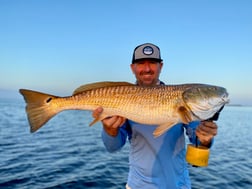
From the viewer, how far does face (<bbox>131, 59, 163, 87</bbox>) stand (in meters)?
4.97

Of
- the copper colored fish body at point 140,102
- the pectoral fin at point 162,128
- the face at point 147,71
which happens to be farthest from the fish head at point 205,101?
the face at point 147,71

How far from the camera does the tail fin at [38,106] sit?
4.41 metres

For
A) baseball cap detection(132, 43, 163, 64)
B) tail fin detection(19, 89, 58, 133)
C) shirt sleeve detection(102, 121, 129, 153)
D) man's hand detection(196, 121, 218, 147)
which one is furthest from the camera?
baseball cap detection(132, 43, 163, 64)

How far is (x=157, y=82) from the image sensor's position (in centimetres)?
512

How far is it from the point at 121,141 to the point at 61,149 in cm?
1190

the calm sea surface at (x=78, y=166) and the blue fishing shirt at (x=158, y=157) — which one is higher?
the blue fishing shirt at (x=158, y=157)

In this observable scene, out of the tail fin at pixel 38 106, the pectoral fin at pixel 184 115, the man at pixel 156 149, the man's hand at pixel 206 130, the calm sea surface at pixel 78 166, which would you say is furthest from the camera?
the calm sea surface at pixel 78 166

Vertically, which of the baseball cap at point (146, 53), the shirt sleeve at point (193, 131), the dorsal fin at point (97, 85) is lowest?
the shirt sleeve at point (193, 131)

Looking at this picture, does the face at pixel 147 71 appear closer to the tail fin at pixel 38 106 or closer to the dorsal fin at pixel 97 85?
the dorsal fin at pixel 97 85

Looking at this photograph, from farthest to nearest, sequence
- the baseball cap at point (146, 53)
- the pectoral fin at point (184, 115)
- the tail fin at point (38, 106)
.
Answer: the baseball cap at point (146, 53), the tail fin at point (38, 106), the pectoral fin at point (184, 115)

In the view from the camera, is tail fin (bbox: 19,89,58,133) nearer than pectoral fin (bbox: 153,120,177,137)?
No

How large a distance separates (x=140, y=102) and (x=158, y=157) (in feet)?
2.91

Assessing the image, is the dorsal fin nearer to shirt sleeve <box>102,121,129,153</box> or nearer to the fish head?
shirt sleeve <box>102,121,129,153</box>

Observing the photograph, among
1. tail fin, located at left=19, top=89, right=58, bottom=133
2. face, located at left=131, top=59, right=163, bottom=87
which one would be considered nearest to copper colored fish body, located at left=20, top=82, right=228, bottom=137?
tail fin, located at left=19, top=89, right=58, bottom=133
